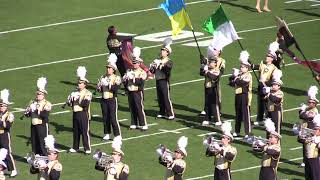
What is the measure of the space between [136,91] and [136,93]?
0.19 ft

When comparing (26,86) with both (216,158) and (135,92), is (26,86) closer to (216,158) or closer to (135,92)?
(135,92)

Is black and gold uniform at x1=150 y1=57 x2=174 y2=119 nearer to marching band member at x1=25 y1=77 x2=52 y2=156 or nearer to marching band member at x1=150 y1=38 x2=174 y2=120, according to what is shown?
marching band member at x1=150 y1=38 x2=174 y2=120

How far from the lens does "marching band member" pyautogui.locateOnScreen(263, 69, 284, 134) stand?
31734 millimetres

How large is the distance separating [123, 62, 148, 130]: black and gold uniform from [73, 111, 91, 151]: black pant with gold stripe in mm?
2064

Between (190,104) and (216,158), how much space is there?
764cm

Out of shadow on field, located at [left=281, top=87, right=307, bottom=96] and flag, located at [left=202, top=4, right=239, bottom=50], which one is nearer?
flag, located at [left=202, top=4, right=239, bottom=50]

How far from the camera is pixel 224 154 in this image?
27.7 metres

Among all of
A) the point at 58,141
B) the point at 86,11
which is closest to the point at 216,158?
the point at 58,141

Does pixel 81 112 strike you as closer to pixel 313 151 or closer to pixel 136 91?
pixel 136 91

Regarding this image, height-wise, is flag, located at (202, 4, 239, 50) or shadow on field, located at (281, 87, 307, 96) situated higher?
flag, located at (202, 4, 239, 50)

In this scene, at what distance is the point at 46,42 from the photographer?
41500 millimetres

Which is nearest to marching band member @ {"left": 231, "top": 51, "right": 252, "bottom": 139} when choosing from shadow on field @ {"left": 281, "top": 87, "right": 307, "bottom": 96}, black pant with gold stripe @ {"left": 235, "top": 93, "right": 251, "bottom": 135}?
black pant with gold stripe @ {"left": 235, "top": 93, "right": 251, "bottom": 135}

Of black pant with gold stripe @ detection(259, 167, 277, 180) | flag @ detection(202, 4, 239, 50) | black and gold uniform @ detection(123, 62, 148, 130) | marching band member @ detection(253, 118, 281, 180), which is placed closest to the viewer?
marching band member @ detection(253, 118, 281, 180)

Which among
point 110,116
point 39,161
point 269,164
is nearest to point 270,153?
point 269,164
